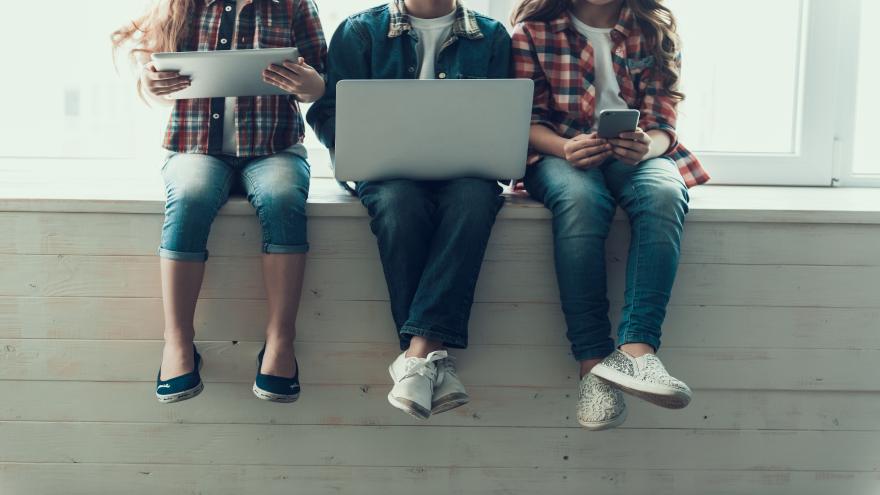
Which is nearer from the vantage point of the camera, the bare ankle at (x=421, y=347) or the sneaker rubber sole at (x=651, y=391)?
the sneaker rubber sole at (x=651, y=391)

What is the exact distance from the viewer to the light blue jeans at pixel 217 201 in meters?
1.43

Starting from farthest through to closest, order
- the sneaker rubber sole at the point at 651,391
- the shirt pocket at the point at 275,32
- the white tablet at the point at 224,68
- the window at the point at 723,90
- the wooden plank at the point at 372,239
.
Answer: the window at the point at 723,90
the shirt pocket at the point at 275,32
the wooden plank at the point at 372,239
the white tablet at the point at 224,68
the sneaker rubber sole at the point at 651,391

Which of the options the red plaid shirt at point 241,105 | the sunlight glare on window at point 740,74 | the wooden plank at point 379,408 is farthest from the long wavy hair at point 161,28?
the sunlight glare on window at point 740,74

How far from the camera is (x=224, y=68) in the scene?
4.69 ft

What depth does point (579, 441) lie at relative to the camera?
160 cm

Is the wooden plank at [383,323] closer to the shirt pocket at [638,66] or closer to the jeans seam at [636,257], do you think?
the jeans seam at [636,257]

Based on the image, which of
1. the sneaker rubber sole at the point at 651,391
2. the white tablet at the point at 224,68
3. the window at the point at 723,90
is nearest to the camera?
the sneaker rubber sole at the point at 651,391

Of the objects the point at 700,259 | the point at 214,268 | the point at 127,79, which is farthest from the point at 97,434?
the point at 700,259

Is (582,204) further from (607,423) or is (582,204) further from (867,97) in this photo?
(867,97)

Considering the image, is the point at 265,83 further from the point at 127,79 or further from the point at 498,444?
the point at 498,444

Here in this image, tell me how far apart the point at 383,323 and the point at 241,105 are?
49 cm

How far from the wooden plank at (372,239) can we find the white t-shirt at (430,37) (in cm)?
35

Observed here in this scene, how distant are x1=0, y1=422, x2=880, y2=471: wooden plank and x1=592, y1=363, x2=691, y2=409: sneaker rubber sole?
0.27m

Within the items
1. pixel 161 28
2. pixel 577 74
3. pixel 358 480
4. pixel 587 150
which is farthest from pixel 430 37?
pixel 358 480
